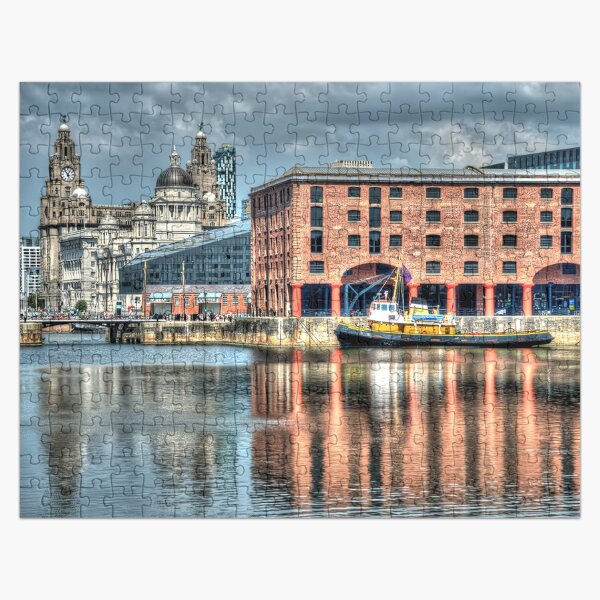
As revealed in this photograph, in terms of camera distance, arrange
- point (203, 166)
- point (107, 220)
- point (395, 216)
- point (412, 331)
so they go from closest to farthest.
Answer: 1. point (412, 331)
2. point (395, 216)
3. point (107, 220)
4. point (203, 166)

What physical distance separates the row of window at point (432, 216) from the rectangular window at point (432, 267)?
7.16ft

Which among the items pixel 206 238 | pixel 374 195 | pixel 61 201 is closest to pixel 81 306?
pixel 206 238

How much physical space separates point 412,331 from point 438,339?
182cm

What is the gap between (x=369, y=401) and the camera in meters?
40.2

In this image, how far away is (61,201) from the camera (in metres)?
177

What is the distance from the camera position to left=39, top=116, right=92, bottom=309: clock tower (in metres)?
170

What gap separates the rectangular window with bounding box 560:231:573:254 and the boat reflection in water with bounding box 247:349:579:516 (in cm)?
1728

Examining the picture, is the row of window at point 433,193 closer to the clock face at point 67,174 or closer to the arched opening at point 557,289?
the arched opening at point 557,289

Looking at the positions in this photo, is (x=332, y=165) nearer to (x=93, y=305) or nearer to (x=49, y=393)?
(x=49, y=393)

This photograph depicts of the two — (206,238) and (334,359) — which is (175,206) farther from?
(334,359)

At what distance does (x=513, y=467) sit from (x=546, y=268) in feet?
138

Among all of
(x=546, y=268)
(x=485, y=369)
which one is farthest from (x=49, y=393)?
(x=546, y=268)

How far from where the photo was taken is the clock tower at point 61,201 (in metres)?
170
